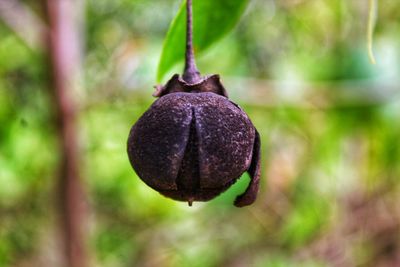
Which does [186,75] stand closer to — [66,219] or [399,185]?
[66,219]

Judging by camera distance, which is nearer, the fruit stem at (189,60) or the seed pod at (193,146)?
the seed pod at (193,146)

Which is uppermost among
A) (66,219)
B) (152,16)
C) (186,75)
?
(152,16)

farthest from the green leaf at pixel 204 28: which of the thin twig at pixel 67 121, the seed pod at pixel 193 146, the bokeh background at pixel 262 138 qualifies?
the bokeh background at pixel 262 138

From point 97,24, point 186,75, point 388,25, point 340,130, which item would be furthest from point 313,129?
point 186,75

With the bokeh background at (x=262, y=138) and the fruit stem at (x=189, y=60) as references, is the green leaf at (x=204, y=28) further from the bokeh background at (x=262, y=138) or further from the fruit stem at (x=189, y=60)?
the bokeh background at (x=262, y=138)

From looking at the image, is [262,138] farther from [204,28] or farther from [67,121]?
[204,28]

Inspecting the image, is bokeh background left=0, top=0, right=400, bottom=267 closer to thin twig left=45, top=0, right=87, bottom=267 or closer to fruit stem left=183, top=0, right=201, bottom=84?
thin twig left=45, top=0, right=87, bottom=267

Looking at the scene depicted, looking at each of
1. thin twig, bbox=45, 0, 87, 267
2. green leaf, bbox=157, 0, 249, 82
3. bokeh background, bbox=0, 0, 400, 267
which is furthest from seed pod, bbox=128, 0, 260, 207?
bokeh background, bbox=0, 0, 400, 267
